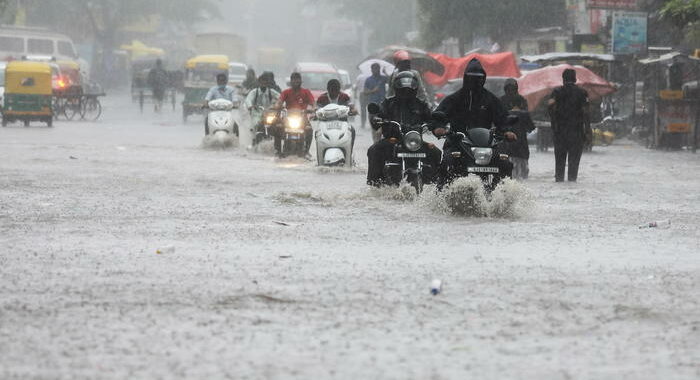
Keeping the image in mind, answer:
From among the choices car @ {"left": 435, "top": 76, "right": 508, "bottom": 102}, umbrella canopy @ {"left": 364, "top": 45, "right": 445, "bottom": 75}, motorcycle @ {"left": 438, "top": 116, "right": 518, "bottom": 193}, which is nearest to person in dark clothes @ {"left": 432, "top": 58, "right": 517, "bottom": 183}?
motorcycle @ {"left": 438, "top": 116, "right": 518, "bottom": 193}

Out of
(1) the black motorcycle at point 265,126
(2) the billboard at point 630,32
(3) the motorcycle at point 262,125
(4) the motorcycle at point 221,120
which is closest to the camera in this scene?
(1) the black motorcycle at point 265,126

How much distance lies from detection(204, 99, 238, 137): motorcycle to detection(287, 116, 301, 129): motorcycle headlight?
3.62 metres

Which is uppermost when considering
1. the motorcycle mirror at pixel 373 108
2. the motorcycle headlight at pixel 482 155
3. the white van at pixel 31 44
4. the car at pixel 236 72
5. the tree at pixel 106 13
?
the tree at pixel 106 13

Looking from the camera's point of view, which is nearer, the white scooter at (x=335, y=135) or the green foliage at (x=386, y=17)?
the white scooter at (x=335, y=135)

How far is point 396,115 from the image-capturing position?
1544cm

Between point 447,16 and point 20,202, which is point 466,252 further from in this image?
point 447,16

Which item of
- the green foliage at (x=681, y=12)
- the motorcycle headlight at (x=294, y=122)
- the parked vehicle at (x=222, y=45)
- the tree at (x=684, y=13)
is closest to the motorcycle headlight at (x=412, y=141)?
the motorcycle headlight at (x=294, y=122)

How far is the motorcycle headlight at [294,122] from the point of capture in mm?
22594

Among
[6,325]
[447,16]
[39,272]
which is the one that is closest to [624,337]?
[6,325]

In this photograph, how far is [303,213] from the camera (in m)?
13.4

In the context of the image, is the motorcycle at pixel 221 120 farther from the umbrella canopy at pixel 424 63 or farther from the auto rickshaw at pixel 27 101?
the umbrella canopy at pixel 424 63

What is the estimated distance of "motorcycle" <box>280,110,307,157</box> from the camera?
22.6 m

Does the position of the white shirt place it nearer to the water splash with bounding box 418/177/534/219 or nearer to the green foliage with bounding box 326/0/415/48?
the water splash with bounding box 418/177/534/219

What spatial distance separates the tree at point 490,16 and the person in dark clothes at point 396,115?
122 feet
